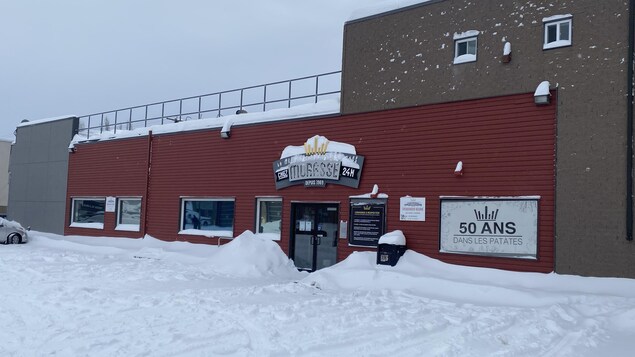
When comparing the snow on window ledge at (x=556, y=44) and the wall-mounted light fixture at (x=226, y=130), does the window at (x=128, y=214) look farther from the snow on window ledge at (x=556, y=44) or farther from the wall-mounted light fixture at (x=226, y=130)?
the snow on window ledge at (x=556, y=44)

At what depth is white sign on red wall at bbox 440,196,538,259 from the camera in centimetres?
1223

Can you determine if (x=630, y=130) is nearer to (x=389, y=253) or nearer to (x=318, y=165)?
(x=389, y=253)

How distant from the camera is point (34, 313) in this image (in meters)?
9.22

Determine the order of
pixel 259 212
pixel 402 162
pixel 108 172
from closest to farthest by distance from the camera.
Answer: pixel 402 162
pixel 259 212
pixel 108 172

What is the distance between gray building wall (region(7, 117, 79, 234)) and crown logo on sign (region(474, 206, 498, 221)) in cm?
1911

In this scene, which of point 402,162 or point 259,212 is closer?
point 402,162

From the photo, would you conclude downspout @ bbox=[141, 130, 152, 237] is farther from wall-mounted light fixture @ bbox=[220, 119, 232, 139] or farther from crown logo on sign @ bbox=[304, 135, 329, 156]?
crown logo on sign @ bbox=[304, 135, 329, 156]

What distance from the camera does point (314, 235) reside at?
16.3m

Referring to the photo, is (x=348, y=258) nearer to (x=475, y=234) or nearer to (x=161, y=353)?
(x=475, y=234)

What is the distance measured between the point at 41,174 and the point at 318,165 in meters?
17.2

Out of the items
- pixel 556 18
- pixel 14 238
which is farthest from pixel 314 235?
pixel 14 238

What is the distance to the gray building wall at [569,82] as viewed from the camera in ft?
36.7

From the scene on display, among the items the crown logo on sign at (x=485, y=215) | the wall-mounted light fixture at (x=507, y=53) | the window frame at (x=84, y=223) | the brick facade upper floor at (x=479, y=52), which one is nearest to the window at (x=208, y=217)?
the window frame at (x=84, y=223)

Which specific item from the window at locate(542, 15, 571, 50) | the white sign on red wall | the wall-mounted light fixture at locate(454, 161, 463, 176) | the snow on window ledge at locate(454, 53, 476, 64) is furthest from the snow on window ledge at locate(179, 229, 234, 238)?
the window at locate(542, 15, 571, 50)
